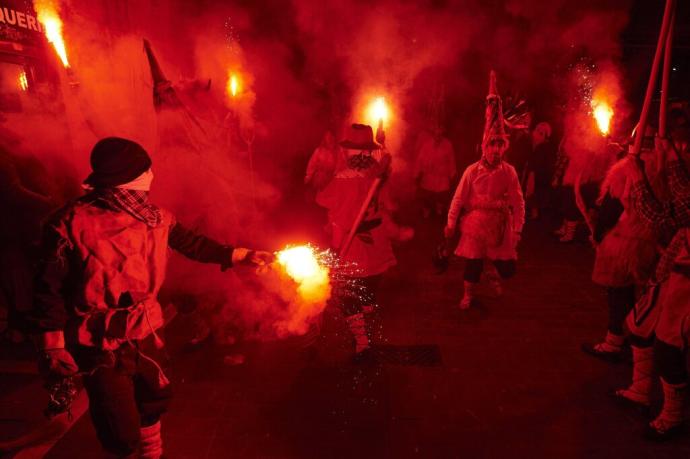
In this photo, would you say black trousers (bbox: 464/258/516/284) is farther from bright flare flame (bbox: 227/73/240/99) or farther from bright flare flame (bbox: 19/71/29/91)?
bright flare flame (bbox: 19/71/29/91)

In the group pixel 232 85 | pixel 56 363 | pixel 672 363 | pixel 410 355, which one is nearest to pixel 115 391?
pixel 56 363

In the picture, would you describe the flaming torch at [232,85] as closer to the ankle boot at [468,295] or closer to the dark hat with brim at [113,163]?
the ankle boot at [468,295]

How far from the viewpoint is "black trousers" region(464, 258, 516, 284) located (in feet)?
18.1

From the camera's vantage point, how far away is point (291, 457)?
343 centimetres

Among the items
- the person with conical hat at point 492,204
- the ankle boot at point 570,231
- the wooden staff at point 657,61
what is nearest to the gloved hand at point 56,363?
the person with conical hat at point 492,204

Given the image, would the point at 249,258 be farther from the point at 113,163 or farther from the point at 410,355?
the point at 410,355

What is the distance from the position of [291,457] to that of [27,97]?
473 cm

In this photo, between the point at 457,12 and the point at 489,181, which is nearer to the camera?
the point at 489,181

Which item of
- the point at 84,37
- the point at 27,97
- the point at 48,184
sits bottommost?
the point at 48,184

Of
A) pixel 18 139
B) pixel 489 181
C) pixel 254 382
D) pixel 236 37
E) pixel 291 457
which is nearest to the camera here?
pixel 291 457

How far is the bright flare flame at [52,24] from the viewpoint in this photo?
16.2 ft

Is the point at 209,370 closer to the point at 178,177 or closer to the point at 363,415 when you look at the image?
the point at 363,415

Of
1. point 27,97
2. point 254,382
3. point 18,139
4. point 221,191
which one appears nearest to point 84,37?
point 27,97

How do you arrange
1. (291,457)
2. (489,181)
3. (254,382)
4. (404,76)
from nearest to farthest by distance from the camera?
(291,457)
(254,382)
(489,181)
(404,76)
